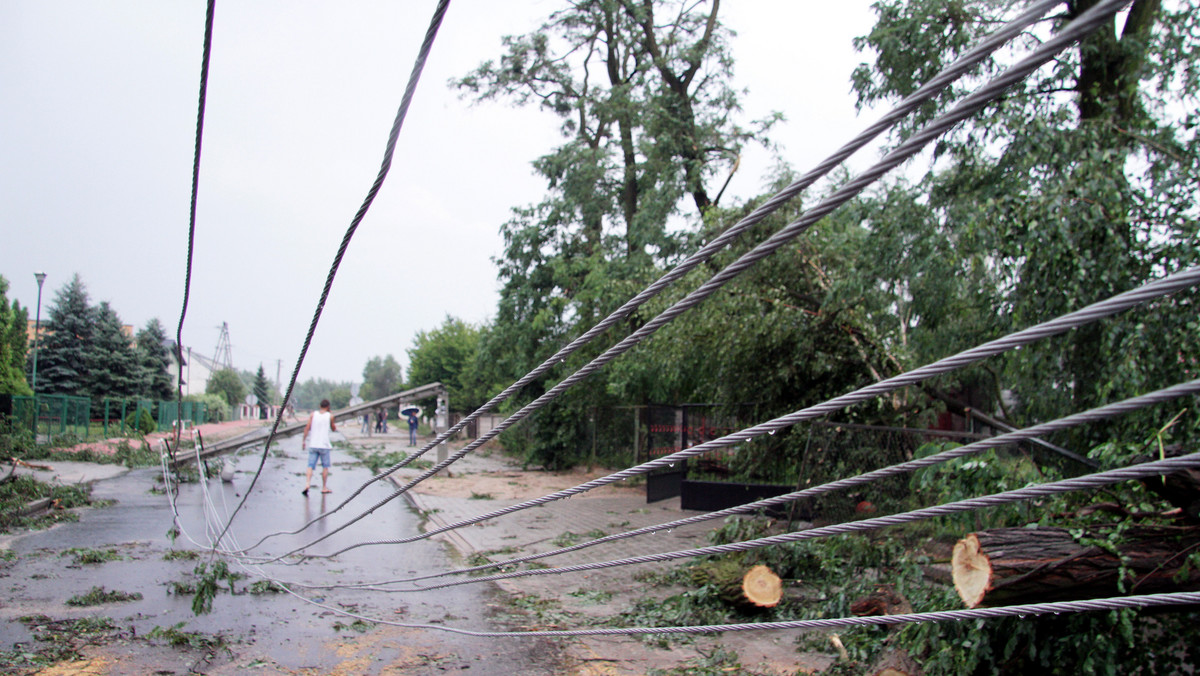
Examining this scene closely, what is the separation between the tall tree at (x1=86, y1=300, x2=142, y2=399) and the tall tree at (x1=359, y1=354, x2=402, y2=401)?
6843cm

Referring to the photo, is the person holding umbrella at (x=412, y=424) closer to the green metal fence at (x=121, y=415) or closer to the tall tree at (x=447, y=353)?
the tall tree at (x=447, y=353)

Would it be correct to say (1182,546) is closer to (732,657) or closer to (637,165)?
(732,657)

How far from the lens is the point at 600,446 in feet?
63.7

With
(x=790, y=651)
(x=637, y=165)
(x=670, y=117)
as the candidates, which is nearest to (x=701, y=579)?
(x=790, y=651)

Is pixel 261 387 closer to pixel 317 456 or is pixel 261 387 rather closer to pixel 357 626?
pixel 317 456

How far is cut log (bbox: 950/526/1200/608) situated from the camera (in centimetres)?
344

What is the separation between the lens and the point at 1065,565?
11.6 ft

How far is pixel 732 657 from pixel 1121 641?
2.17 metres

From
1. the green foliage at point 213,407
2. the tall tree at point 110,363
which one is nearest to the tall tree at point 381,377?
the green foliage at point 213,407

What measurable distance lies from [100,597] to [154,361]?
51635 millimetres

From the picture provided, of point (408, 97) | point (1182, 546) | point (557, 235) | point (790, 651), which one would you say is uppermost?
point (557, 235)

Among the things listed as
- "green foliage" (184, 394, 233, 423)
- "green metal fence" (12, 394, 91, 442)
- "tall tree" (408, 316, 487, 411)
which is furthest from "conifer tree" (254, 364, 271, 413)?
"green metal fence" (12, 394, 91, 442)

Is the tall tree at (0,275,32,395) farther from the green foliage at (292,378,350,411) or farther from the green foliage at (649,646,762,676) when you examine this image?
the green foliage at (292,378,350,411)

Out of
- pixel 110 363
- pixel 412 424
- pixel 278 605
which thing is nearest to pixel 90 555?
pixel 278 605
